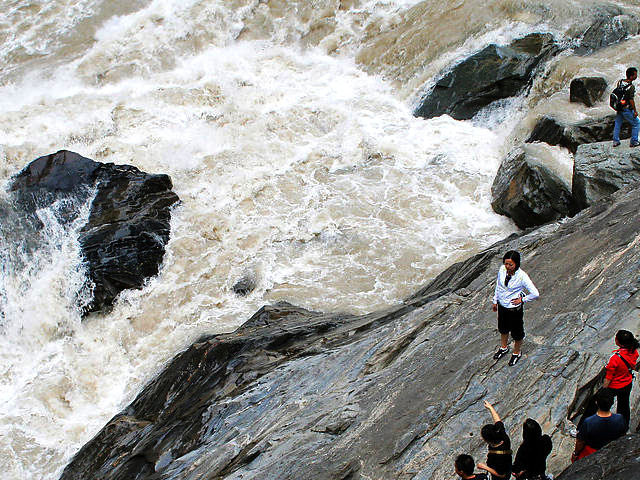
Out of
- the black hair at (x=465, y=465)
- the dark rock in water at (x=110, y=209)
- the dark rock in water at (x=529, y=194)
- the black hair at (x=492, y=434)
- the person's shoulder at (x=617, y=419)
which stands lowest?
the dark rock in water at (x=110, y=209)

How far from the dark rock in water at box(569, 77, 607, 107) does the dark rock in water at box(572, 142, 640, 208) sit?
4.31 metres

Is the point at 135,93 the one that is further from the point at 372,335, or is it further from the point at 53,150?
the point at 372,335

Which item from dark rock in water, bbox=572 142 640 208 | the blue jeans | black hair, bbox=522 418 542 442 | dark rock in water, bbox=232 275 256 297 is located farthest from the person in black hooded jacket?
dark rock in water, bbox=232 275 256 297

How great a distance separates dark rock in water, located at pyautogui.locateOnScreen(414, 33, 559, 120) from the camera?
17500 mm

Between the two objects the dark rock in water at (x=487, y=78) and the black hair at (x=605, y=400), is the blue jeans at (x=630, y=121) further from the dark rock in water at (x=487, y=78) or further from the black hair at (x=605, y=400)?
the dark rock in water at (x=487, y=78)

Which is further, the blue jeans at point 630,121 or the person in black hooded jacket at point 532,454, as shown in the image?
the blue jeans at point 630,121

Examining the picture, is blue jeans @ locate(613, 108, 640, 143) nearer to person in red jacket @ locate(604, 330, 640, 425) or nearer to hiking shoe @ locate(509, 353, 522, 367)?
hiking shoe @ locate(509, 353, 522, 367)

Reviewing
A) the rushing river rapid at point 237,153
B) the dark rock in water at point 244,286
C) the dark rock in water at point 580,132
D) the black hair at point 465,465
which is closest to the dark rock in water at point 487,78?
the rushing river rapid at point 237,153

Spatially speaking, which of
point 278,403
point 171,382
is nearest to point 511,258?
point 278,403

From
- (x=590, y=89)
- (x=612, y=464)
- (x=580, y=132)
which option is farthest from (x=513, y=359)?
(x=590, y=89)

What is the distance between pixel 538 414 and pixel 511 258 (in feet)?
4.80

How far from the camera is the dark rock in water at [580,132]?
13.5 m

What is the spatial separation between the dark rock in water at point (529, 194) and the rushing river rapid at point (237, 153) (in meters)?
0.52

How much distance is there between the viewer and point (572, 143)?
13.9 metres
